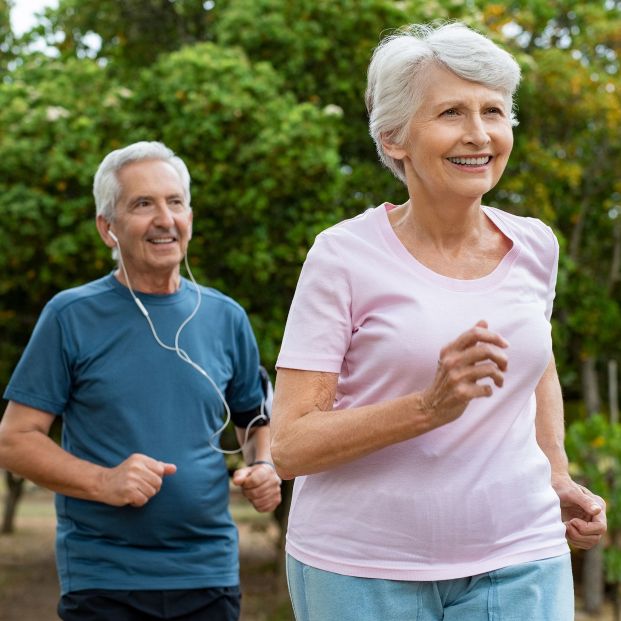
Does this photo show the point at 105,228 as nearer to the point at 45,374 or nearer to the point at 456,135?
the point at 45,374

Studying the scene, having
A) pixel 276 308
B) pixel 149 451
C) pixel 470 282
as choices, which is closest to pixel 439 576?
pixel 470 282

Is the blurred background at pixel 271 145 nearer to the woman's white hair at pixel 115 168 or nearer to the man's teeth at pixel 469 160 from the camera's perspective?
the woman's white hair at pixel 115 168

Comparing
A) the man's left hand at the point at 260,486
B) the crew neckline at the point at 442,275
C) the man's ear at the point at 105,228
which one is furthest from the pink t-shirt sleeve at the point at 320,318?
the man's ear at the point at 105,228

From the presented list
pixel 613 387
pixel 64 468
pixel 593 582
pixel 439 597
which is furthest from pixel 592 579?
pixel 439 597

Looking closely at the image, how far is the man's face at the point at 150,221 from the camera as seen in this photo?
13.0 ft

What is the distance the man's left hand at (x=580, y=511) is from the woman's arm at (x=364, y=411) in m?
0.55

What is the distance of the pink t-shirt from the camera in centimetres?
239

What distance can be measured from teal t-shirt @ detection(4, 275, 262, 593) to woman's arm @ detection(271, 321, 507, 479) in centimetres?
132

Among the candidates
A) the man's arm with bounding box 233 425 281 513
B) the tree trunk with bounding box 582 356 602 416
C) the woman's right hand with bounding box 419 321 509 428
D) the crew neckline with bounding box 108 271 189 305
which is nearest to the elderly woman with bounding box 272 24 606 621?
the woman's right hand with bounding box 419 321 509 428

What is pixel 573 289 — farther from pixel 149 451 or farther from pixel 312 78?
pixel 149 451

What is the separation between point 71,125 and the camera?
37.3 ft

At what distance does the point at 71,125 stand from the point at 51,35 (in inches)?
150

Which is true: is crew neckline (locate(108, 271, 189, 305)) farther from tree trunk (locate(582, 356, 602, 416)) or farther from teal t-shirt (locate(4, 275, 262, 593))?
tree trunk (locate(582, 356, 602, 416))

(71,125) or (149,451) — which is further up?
(71,125)
